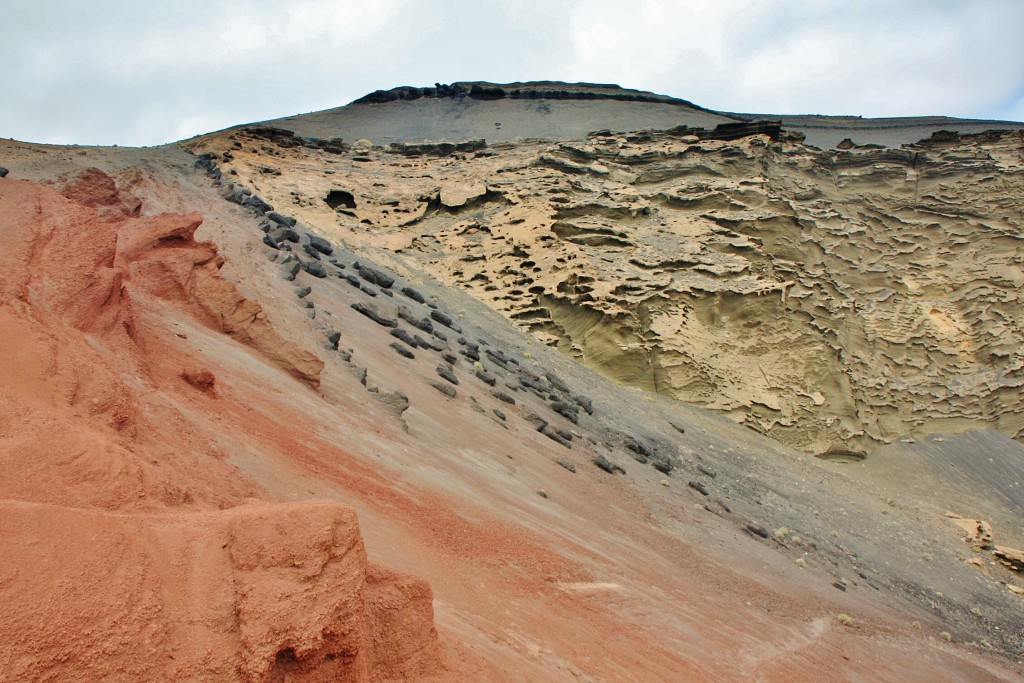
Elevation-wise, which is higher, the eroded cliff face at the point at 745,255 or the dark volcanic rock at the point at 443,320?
the eroded cliff face at the point at 745,255

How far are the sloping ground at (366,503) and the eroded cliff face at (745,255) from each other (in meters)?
2.29

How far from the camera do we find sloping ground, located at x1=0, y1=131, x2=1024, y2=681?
240 cm

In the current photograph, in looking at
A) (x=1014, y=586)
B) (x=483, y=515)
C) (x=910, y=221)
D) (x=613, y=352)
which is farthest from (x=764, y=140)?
(x=483, y=515)

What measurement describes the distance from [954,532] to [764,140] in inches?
516

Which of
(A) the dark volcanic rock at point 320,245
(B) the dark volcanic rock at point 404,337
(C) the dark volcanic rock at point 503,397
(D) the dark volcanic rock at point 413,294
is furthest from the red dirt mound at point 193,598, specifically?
(A) the dark volcanic rock at point 320,245

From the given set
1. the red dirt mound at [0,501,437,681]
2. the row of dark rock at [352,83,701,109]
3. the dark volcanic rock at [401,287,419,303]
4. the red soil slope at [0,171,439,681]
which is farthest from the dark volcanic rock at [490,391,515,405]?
the row of dark rock at [352,83,701,109]

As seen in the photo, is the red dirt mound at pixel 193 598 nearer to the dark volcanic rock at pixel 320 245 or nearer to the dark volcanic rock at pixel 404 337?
the dark volcanic rock at pixel 404 337

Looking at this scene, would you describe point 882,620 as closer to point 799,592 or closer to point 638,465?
point 799,592

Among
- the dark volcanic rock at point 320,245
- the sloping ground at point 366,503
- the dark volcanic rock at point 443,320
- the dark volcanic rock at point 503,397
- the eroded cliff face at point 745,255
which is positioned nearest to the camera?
the sloping ground at point 366,503

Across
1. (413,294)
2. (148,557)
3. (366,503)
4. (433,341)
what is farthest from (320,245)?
(148,557)

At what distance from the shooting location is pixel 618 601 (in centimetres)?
588

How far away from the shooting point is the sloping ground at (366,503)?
2402mm

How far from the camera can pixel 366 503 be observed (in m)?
5.04

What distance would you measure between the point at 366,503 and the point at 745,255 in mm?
16887
